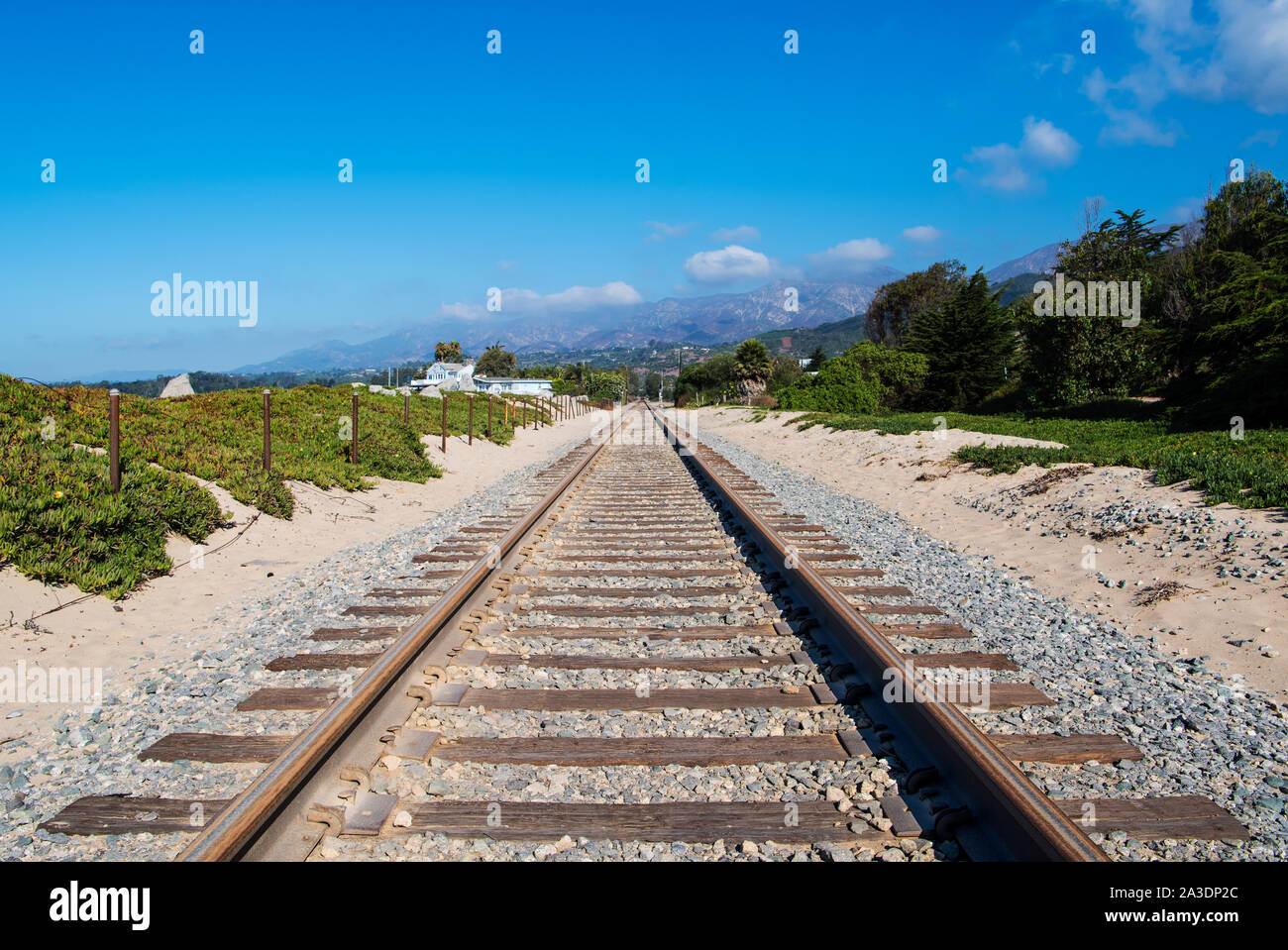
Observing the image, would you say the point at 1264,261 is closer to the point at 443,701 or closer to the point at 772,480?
the point at 772,480

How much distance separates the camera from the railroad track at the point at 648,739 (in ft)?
8.36

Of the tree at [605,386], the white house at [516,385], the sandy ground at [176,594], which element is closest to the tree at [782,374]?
the tree at [605,386]

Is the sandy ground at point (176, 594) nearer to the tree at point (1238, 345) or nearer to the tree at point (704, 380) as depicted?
the tree at point (1238, 345)

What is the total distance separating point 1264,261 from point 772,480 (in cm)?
1181

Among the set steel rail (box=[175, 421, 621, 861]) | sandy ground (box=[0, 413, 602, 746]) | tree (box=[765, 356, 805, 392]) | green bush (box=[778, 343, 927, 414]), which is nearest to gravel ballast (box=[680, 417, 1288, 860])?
steel rail (box=[175, 421, 621, 861])

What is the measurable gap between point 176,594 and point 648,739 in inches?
182

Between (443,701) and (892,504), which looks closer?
(443,701)

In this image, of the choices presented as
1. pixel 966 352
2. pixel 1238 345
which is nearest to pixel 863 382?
pixel 966 352

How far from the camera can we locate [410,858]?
246 centimetres

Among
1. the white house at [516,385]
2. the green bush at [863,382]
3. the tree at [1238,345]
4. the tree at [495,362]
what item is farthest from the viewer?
the tree at [495,362]

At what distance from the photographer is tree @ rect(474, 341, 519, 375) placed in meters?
142

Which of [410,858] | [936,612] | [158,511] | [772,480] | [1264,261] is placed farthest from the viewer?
[1264,261]

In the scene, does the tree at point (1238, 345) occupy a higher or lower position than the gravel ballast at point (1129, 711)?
higher

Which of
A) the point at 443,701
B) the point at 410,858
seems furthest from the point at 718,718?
the point at 410,858
